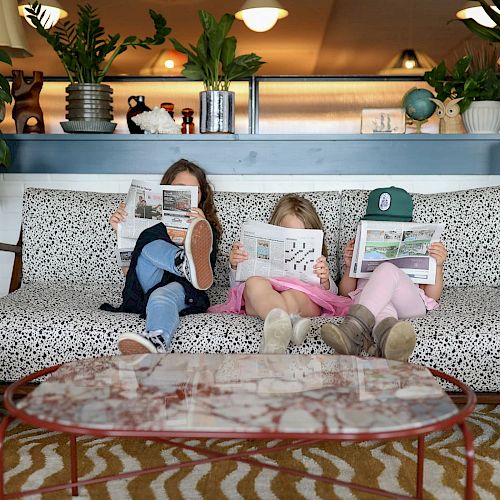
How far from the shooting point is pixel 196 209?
2459mm

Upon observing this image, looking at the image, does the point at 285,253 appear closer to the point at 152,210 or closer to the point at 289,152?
the point at 152,210

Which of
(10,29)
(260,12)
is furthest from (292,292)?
(260,12)

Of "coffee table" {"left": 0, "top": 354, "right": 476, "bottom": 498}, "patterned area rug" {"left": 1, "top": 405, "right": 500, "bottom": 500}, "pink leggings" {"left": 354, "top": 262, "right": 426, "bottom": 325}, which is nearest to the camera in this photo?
"coffee table" {"left": 0, "top": 354, "right": 476, "bottom": 498}

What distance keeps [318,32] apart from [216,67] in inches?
176

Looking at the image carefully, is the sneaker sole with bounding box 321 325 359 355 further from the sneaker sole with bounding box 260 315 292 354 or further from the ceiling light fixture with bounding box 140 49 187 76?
the ceiling light fixture with bounding box 140 49 187 76

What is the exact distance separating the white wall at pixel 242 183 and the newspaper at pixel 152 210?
0.56m

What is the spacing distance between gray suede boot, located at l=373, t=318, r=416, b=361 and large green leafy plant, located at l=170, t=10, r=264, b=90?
1.47 metres

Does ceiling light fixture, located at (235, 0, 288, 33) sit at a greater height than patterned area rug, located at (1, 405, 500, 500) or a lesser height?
greater

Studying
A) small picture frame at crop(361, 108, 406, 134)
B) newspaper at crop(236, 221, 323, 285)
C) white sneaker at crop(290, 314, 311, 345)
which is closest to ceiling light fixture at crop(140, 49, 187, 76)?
small picture frame at crop(361, 108, 406, 134)

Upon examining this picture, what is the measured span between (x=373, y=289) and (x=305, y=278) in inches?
13.4

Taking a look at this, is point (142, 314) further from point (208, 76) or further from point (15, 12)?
point (15, 12)

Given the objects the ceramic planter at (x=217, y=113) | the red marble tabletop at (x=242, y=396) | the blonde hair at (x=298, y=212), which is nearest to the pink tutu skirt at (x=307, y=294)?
the blonde hair at (x=298, y=212)

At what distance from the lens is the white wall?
3033 mm

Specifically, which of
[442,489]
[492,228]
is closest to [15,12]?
[492,228]
